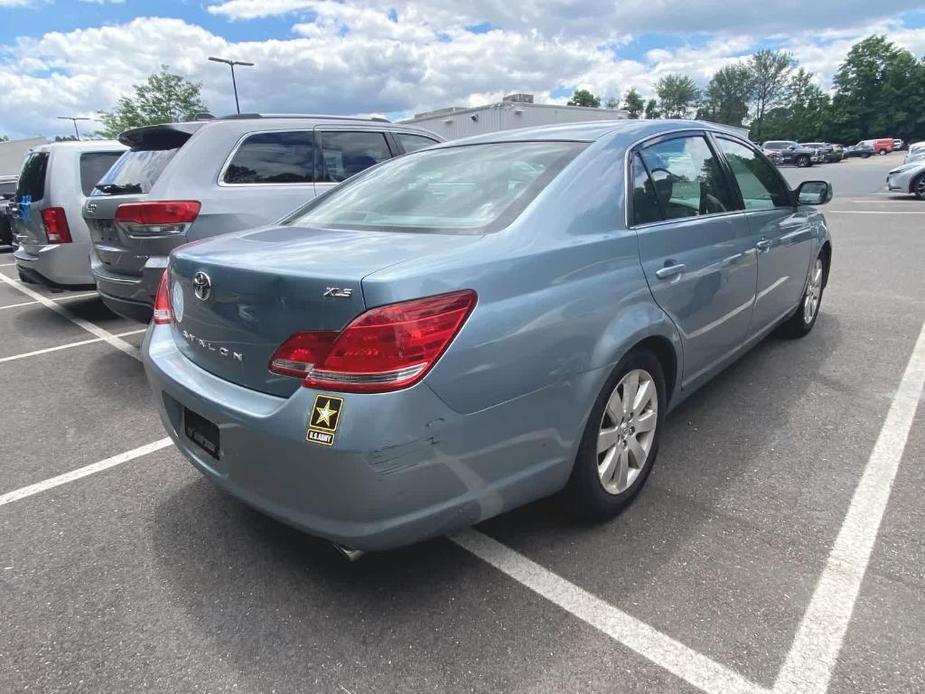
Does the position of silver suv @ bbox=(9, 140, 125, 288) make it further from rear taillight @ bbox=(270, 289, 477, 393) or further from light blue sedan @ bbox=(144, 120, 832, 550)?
rear taillight @ bbox=(270, 289, 477, 393)

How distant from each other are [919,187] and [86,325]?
1969cm

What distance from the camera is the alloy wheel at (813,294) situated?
4.68 meters

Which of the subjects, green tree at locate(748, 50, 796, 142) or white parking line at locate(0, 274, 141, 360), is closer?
white parking line at locate(0, 274, 141, 360)

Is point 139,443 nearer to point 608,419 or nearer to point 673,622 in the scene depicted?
point 608,419

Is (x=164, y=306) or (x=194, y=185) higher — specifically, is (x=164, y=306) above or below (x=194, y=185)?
below

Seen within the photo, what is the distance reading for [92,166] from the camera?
250 inches

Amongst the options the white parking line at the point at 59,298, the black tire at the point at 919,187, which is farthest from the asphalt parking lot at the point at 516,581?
the black tire at the point at 919,187

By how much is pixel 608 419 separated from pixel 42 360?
497 centimetres

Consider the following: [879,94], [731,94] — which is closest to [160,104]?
[879,94]

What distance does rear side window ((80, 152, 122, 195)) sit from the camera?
6211 mm

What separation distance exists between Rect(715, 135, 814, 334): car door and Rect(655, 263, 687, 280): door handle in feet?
3.27

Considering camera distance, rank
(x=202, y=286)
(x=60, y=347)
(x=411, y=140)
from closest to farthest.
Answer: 1. (x=202, y=286)
2. (x=60, y=347)
3. (x=411, y=140)

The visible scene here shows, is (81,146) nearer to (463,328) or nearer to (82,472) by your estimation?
(82,472)

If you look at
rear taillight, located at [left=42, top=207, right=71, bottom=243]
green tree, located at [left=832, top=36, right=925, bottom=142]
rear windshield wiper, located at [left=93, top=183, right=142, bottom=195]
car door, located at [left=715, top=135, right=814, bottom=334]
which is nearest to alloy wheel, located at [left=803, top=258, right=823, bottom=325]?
car door, located at [left=715, top=135, right=814, bottom=334]
